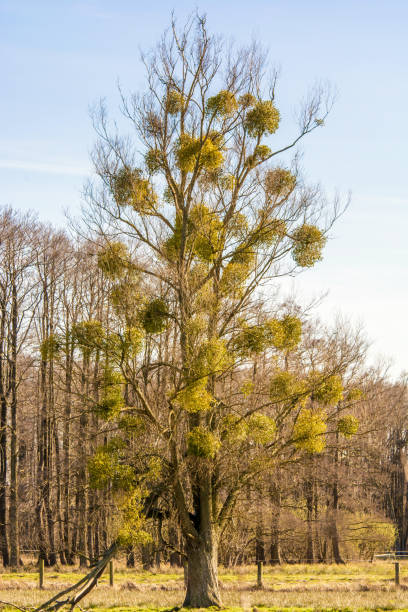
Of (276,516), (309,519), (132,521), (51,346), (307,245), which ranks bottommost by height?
(309,519)

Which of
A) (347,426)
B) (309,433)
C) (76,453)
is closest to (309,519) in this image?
(76,453)

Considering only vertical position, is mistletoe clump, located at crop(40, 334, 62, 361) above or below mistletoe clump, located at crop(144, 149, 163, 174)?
below

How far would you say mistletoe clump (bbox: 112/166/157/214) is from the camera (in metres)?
14.1

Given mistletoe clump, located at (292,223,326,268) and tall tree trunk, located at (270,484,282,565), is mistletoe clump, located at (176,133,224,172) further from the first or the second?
tall tree trunk, located at (270,484,282,565)

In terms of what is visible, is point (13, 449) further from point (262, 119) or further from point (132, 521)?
point (262, 119)

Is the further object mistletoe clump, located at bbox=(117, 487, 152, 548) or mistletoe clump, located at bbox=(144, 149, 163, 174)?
mistletoe clump, located at bbox=(144, 149, 163, 174)

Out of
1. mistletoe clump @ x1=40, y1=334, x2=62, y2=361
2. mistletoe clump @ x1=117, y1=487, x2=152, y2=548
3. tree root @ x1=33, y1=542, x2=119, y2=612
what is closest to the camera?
tree root @ x1=33, y1=542, x2=119, y2=612

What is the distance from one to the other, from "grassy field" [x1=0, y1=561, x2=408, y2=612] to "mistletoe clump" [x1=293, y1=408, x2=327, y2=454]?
3126 mm

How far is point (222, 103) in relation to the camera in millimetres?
13984

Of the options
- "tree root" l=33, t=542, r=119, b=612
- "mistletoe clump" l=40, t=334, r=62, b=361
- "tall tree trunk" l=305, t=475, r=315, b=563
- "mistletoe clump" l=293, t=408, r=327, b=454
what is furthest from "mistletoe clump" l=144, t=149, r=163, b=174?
"tall tree trunk" l=305, t=475, r=315, b=563

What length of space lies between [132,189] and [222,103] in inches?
101

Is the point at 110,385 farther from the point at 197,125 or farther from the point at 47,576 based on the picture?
the point at 47,576

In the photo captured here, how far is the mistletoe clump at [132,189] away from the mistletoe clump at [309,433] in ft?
18.2

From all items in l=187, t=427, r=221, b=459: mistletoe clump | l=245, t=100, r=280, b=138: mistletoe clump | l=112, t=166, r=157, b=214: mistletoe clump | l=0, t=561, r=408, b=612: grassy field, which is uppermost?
l=245, t=100, r=280, b=138: mistletoe clump
